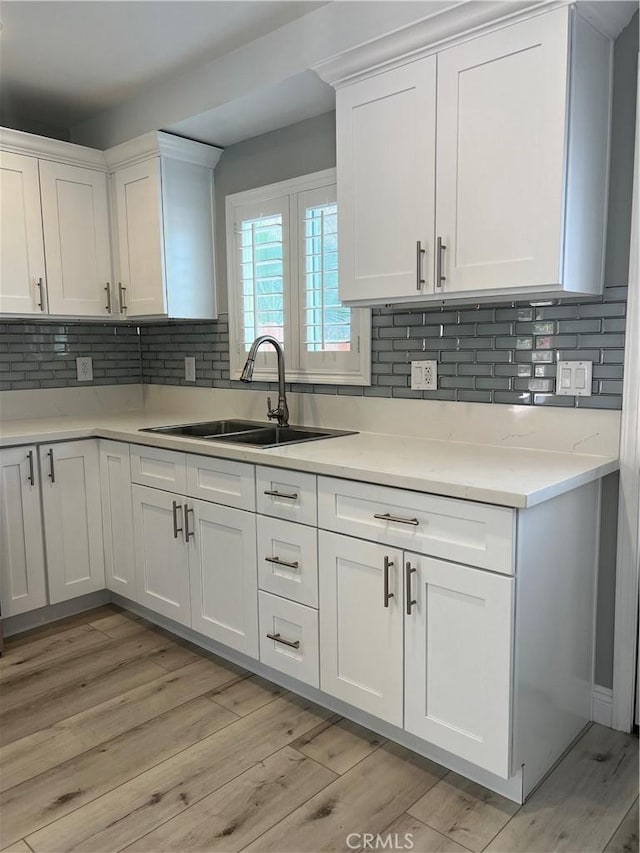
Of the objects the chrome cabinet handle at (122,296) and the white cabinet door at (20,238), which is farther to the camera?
the chrome cabinet handle at (122,296)

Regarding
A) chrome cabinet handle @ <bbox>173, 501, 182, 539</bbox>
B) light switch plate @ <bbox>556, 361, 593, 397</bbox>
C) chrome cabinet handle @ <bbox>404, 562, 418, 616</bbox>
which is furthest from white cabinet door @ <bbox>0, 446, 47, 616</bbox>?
light switch plate @ <bbox>556, 361, 593, 397</bbox>

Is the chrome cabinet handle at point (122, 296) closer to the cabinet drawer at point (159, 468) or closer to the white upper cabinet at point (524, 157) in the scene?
the cabinet drawer at point (159, 468)

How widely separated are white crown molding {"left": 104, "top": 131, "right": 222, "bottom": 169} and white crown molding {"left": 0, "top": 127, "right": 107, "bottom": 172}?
0.20 ft

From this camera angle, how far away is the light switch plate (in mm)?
1992

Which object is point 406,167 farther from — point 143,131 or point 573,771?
point 573,771

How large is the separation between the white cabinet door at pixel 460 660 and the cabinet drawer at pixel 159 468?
1.09 m

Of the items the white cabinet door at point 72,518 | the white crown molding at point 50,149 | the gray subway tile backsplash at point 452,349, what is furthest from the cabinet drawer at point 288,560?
the white crown molding at point 50,149

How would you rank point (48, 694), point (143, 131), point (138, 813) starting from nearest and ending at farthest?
point (138, 813) < point (48, 694) < point (143, 131)

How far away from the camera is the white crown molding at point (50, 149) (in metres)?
2.83

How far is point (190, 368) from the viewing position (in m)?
3.43

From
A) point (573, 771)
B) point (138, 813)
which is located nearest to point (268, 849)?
point (138, 813)

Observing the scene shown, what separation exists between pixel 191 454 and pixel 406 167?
1.28 m

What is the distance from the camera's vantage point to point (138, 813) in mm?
1711

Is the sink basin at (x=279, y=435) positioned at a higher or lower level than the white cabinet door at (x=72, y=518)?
higher
